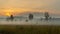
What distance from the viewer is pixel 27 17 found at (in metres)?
16.9

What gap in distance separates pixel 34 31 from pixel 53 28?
1.41m

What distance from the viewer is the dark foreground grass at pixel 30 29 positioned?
517 inches

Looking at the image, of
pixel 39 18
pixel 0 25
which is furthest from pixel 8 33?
pixel 39 18

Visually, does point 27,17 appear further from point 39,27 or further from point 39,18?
point 39,27

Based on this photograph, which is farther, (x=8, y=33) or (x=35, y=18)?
(x=35, y=18)

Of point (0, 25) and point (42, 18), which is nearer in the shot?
point (0, 25)

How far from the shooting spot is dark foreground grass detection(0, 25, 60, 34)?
13.1 metres

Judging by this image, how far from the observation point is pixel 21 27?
14172mm

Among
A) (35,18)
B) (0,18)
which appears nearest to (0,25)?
(0,18)

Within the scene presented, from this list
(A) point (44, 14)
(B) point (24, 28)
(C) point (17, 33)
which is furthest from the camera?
(A) point (44, 14)

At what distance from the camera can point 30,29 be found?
13.6 m

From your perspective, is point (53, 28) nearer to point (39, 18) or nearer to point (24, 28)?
point (24, 28)

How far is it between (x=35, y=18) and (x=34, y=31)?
13.4ft

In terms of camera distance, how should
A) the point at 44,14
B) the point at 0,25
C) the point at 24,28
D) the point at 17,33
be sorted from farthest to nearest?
the point at 44,14, the point at 0,25, the point at 24,28, the point at 17,33
